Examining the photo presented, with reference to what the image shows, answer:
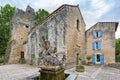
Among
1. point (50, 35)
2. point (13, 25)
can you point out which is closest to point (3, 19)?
point (13, 25)

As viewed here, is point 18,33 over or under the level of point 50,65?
over

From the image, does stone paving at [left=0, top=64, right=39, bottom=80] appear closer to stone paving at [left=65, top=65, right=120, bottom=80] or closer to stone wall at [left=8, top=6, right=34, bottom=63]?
stone paving at [left=65, top=65, right=120, bottom=80]

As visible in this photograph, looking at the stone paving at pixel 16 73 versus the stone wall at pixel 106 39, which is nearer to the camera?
the stone paving at pixel 16 73

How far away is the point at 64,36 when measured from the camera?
379 inches

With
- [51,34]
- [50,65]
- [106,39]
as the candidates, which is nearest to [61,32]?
[51,34]

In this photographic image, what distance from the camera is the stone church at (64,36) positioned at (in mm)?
9992

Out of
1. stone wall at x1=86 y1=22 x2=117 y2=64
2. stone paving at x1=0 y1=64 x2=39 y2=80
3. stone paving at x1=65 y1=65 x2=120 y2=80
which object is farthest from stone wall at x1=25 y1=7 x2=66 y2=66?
stone wall at x1=86 y1=22 x2=117 y2=64

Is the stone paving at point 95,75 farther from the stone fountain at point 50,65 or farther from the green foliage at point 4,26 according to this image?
the green foliage at point 4,26

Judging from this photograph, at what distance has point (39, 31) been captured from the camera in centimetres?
1152

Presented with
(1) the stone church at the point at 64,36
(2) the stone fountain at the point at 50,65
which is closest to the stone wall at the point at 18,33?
(1) the stone church at the point at 64,36

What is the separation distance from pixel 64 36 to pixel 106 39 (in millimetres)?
7762

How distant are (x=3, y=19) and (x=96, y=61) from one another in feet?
54.8

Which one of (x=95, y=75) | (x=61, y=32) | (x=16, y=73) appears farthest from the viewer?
(x=61, y=32)

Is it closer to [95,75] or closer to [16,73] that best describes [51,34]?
[16,73]
